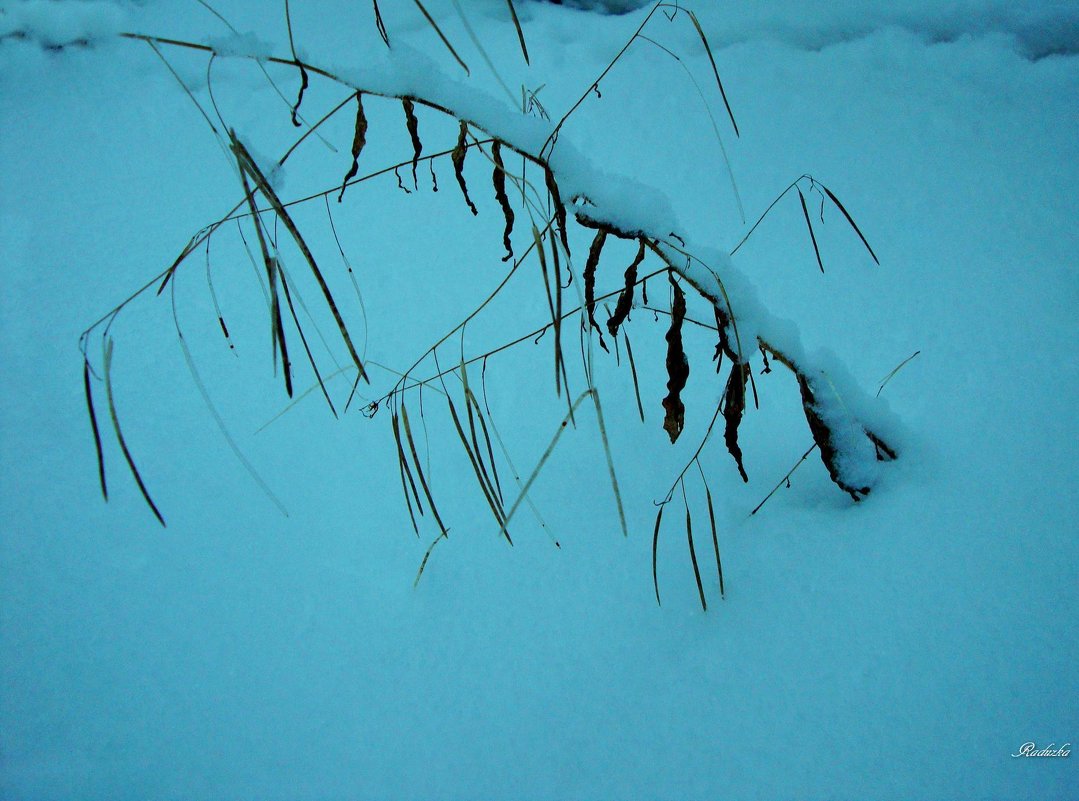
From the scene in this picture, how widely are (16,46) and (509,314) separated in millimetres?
1626

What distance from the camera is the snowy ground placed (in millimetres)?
524

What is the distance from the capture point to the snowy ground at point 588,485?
524mm

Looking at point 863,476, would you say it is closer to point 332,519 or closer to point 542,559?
point 542,559

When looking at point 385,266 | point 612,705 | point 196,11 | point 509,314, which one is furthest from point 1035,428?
point 196,11

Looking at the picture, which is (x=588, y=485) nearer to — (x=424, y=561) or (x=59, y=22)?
(x=424, y=561)

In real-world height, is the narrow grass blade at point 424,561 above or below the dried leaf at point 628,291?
below

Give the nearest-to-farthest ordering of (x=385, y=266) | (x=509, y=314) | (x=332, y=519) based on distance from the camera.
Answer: (x=332, y=519), (x=509, y=314), (x=385, y=266)

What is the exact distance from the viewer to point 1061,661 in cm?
47
